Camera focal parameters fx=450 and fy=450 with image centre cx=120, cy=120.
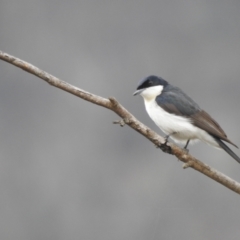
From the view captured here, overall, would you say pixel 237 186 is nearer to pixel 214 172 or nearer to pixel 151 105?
pixel 214 172

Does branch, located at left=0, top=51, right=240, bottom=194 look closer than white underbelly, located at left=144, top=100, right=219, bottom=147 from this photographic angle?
Yes

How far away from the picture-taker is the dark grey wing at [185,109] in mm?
1189

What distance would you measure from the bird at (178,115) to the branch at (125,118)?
0.16 m

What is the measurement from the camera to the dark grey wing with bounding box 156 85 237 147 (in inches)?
46.8

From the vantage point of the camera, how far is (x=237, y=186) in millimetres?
970

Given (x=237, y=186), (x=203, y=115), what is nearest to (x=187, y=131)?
(x=203, y=115)

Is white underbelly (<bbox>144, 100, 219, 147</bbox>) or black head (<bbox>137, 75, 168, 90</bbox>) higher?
black head (<bbox>137, 75, 168, 90</bbox>)

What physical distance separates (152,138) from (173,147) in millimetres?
75

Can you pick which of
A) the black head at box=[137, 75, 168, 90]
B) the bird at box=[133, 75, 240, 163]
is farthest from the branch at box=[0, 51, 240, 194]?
the black head at box=[137, 75, 168, 90]

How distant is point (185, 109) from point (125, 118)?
0.31m

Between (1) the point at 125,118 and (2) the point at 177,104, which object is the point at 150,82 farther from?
(1) the point at 125,118

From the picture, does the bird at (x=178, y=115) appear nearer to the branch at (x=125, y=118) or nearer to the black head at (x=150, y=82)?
the black head at (x=150, y=82)

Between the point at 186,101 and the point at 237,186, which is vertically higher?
the point at 186,101

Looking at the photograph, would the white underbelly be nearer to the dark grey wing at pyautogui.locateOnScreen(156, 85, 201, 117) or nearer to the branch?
the dark grey wing at pyautogui.locateOnScreen(156, 85, 201, 117)
